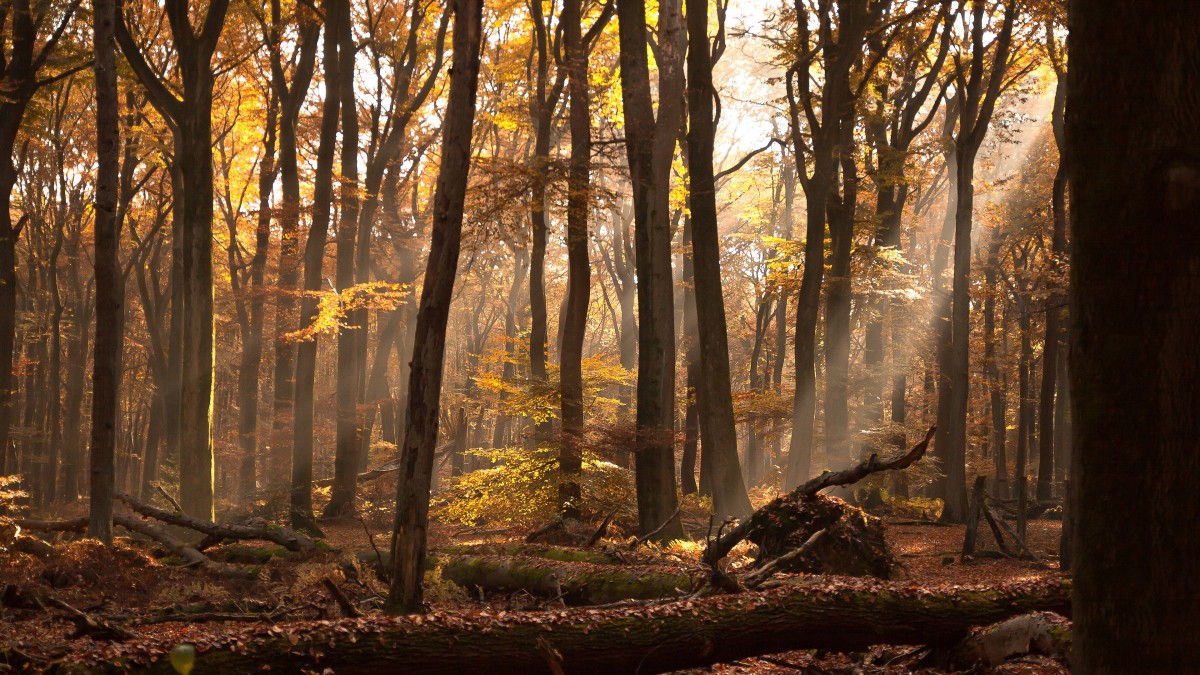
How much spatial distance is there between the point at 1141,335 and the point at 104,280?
11.0 metres

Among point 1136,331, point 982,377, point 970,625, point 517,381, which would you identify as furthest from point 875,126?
point 1136,331

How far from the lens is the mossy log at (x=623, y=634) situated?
431 cm

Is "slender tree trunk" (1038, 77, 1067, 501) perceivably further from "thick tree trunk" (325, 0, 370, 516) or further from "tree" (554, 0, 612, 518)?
"thick tree trunk" (325, 0, 370, 516)

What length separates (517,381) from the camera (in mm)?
14422

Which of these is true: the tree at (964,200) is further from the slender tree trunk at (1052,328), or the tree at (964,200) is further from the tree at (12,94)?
the tree at (12,94)

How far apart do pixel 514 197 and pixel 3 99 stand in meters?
9.52

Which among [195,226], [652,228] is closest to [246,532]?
[195,226]

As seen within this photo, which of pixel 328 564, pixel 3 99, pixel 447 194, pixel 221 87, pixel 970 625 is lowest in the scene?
pixel 328 564

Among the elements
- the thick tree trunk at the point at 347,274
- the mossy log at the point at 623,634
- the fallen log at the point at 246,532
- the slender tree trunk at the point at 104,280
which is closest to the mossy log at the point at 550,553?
the fallen log at the point at 246,532

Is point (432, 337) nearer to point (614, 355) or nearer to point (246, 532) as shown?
point (246, 532)

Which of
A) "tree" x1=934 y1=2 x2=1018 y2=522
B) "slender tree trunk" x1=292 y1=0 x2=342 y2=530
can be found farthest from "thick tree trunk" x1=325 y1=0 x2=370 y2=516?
"tree" x1=934 y1=2 x2=1018 y2=522

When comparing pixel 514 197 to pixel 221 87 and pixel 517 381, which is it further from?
pixel 221 87

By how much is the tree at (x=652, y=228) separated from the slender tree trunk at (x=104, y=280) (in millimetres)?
6793

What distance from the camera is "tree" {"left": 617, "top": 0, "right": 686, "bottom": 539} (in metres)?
12.5
